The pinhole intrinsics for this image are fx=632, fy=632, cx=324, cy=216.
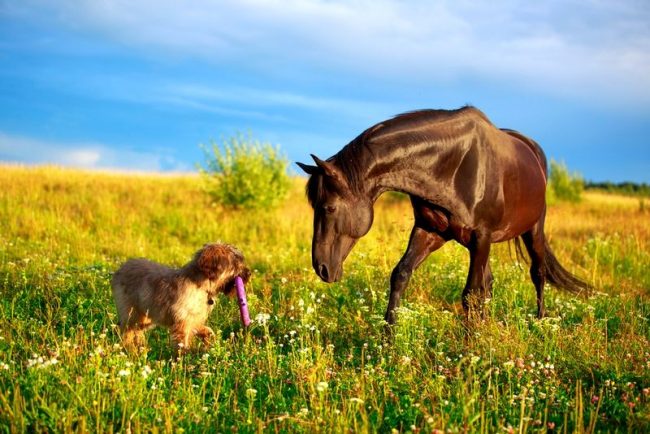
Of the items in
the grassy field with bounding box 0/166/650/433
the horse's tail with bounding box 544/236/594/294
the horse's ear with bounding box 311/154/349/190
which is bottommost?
the grassy field with bounding box 0/166/650/433

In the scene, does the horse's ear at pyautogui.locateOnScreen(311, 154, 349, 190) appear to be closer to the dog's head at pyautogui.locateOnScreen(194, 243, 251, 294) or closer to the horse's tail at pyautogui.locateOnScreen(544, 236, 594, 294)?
the dog's head at pyautogui.locateOnScreen(194, 243, 251, 294)

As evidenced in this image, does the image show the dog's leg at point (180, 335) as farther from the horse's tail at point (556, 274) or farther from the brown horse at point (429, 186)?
the horse's tail at point (556, 274)

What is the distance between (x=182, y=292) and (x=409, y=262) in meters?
2.52

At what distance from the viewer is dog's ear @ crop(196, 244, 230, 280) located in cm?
609

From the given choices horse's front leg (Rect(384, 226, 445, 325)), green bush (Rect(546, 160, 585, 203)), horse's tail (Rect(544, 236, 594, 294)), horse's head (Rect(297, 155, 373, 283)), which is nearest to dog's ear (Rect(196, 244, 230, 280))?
horse's head (Rect(297, 155, 373, 283))

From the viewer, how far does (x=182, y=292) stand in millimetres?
6215

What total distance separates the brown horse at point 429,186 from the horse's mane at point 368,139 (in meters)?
0.01

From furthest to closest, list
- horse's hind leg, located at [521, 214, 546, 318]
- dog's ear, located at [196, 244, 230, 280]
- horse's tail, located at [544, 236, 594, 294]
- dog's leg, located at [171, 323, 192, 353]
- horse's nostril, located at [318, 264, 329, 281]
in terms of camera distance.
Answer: horse's tail, located at [544, 236, 594, 294], horse's hind leg, located at [521, 214, 546, 318], horse's nostril, located at [318, 264, 329, 281], dog's leg, located at [171, 323, 192, 353], dog's ear, located at [196, 244, 230, 280]

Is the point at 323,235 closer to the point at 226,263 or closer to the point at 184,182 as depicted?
the point at 226,263

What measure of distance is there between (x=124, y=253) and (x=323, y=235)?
8.41m

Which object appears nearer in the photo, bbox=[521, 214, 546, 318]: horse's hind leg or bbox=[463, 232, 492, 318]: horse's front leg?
bbox=[463, 232, 492, 318]: horse's front leg

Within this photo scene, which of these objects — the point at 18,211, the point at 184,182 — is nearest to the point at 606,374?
the point at 18,211

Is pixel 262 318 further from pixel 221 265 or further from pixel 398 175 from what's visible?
pixel 398 175

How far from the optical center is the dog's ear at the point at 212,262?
20.0ft
